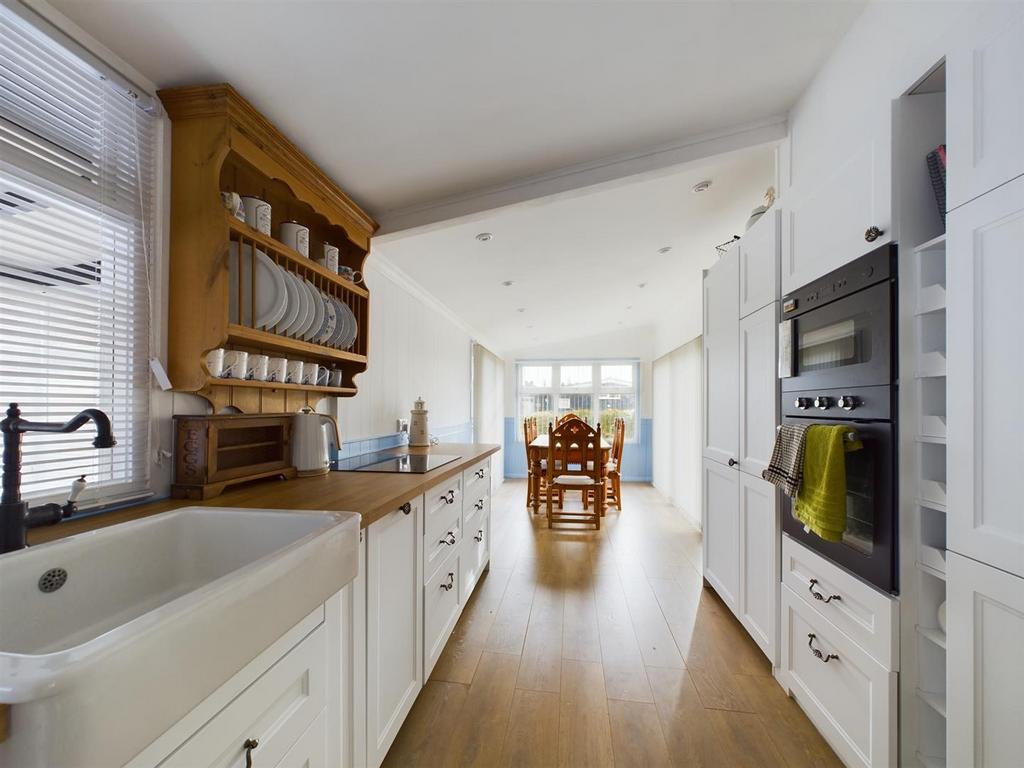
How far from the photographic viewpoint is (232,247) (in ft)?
4.42

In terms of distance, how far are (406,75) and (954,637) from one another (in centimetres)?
204

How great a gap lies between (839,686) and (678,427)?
400 centimetres

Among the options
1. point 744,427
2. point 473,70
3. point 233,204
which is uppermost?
point 473,70

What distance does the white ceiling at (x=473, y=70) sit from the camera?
1.13 metres

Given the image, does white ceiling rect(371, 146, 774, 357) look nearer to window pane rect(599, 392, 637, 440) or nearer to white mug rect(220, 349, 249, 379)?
white mug rect(220, 349, 249, 379)

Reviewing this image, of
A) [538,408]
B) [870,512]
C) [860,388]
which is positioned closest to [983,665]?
[870,512]

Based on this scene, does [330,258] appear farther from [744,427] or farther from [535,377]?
[535,377]

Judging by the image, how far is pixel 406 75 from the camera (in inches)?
54.2

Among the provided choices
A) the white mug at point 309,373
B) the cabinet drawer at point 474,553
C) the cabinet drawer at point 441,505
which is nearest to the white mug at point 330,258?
the white mug at point 309,373

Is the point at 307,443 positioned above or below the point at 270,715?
above

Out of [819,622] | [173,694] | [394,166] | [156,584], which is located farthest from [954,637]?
[394,166]

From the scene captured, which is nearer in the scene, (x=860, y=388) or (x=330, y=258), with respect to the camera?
(x=860, y=388)

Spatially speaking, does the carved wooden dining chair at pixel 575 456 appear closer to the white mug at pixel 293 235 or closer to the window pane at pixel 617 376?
the window pane at pixel 617 376

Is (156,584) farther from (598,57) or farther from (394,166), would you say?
(598,57)
